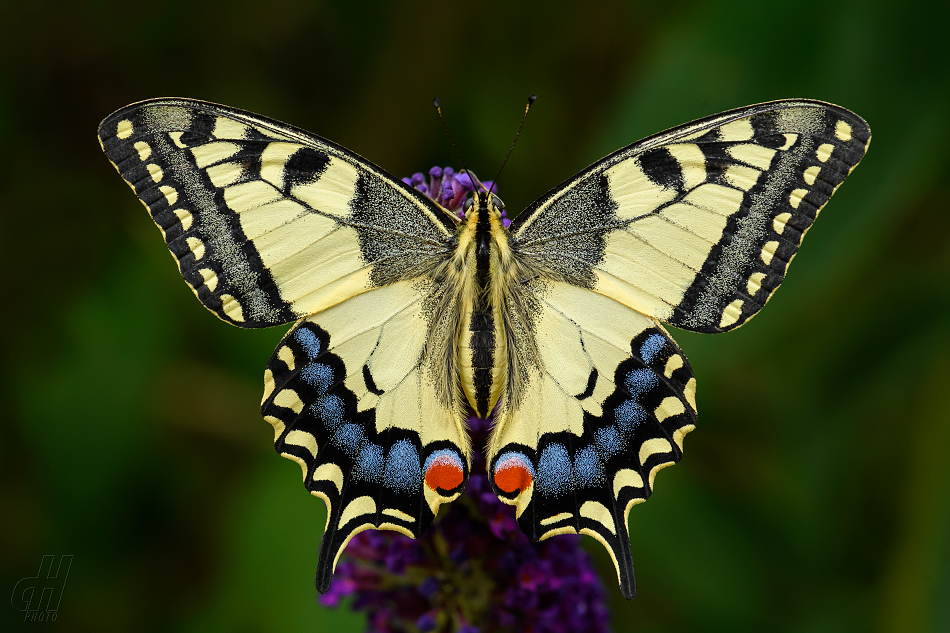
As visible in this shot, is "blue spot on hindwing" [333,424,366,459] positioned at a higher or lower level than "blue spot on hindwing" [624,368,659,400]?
lower

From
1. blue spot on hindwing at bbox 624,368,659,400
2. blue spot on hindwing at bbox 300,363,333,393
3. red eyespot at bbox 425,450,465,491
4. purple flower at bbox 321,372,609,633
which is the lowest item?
purple flower at bbox 321,372,609,633

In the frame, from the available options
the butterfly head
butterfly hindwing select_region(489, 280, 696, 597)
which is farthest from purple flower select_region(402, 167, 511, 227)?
butterfly hindwing select_region(489, 280, 696, 597)

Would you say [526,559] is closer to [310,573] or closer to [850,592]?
[310,573]

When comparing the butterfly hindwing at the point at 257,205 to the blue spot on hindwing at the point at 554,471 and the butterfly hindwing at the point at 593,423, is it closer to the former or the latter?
the butterfly hindwing at the point at 593,423

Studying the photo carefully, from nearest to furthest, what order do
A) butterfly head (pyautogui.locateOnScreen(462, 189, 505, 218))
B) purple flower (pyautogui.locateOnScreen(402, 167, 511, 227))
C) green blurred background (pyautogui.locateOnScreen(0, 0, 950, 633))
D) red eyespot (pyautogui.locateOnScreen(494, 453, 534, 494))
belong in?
red eyespot (pyautogui.locateOnScreen(494, 453, 534, 494)), butterfly head (pyautogui.locateOnScreen(462, 189, 505, 218)), purple flower (pyautogui.locateOnScreen(402, 167, 511, 227)), green blurred background (pyautogui.locateOnScreen(0, 0, 950, 633))

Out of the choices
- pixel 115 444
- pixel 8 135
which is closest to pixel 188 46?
pixel 8 135

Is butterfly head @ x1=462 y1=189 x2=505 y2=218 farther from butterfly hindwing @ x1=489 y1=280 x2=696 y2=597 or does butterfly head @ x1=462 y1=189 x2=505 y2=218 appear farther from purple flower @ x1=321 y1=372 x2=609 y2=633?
purple flower @ x1=321 y1=372 x2=609 y2=633

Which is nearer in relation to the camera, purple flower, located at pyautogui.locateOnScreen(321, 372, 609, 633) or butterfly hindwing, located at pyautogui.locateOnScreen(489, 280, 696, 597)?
butterfly hindwing, located at pyautogui.locateOnScreen(489, 280, 696, 597)

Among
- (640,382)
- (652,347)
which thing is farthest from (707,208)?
(640,382)

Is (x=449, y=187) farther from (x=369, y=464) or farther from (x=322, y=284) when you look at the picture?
(x=369, y=464)
